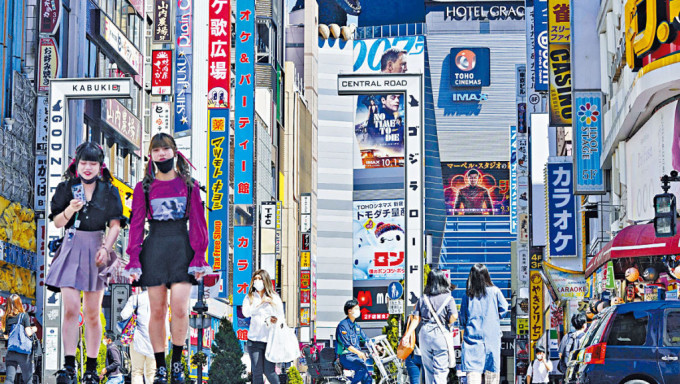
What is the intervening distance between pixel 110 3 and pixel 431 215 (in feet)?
407

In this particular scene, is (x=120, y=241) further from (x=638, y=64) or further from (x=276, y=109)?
(x=276, y=109)

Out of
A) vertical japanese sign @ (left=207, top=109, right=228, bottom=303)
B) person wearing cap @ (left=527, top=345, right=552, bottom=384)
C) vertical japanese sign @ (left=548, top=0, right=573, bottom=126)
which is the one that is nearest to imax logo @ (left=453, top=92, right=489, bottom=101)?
vertical japanese sign @ (left=207, top=109, right=228, bottom=303)

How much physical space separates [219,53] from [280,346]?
34.2 metres

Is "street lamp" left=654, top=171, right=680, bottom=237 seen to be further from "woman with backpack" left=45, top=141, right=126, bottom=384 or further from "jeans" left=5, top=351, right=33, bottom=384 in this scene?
"woman with backpack" left=45, top=141, right=126, bottom=384

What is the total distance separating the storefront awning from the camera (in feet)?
75.8

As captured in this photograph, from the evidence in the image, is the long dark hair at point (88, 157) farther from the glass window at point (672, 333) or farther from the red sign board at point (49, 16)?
the red sign board at point (49, 16)

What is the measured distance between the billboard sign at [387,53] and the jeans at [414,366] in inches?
5970

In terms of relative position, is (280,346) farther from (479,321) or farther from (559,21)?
(559,21)

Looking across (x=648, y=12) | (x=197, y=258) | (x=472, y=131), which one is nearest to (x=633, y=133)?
(x=648, y=12)

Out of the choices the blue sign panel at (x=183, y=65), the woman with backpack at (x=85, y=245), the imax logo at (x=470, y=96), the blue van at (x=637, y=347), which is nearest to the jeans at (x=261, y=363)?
the blue van at (x=637, y=347)

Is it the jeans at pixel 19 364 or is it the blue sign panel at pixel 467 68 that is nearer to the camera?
the jeans at pixel 19 364

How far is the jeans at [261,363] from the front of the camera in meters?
14.5

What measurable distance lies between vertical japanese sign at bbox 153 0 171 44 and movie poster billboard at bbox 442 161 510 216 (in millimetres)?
123426

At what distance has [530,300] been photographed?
57.4 meters
